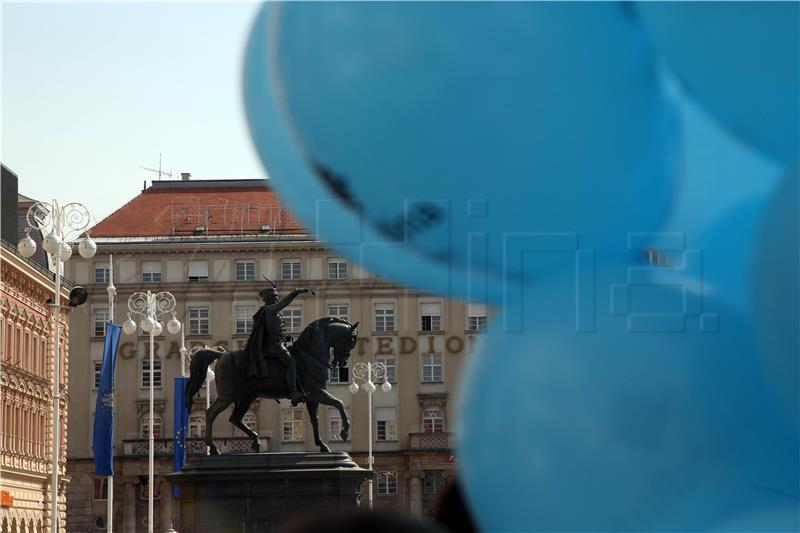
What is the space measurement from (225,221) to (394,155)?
81.9 metres

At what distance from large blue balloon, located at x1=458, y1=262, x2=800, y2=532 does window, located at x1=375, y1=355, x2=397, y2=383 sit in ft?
255

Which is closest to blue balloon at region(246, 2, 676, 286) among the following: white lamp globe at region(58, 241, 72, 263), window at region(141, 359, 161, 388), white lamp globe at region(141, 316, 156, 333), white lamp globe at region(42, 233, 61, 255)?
white lamp globe at region(42, 233, 61, 255)

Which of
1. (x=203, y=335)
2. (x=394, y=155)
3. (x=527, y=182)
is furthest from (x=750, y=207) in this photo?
(x=203, y=335)

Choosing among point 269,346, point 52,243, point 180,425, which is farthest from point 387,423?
point 269,346

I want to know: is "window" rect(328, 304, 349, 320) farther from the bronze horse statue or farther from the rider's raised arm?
the rider's raised arm

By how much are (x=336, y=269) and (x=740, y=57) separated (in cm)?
7846

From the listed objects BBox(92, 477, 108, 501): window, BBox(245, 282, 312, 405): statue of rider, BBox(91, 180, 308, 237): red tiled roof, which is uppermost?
BBox(91, 180, 308, 237): red tiled roof

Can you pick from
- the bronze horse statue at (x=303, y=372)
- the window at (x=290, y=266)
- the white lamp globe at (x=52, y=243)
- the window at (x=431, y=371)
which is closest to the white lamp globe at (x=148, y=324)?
the white lamp globe at (x=52, y=243)

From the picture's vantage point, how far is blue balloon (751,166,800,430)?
18.1 ft

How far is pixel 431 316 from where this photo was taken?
84.8 meters

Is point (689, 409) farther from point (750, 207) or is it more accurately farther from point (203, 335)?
point (203, 335)

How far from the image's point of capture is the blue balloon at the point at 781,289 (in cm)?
553

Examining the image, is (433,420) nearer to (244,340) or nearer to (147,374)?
(244,340)

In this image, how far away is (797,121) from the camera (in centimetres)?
566
